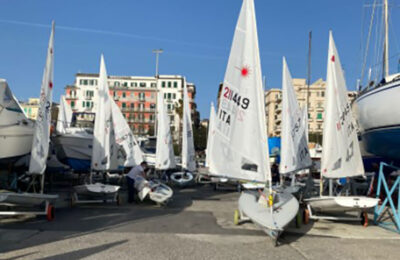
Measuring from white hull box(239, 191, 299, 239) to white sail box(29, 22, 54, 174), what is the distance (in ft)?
17.2

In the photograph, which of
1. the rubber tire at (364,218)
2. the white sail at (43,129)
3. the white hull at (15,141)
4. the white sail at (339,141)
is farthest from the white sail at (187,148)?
the rubber tire at (364,218)

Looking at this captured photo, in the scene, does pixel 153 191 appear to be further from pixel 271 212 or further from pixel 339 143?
pixel 339 143

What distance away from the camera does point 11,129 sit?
10.8 meters

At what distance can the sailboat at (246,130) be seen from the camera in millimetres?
7176

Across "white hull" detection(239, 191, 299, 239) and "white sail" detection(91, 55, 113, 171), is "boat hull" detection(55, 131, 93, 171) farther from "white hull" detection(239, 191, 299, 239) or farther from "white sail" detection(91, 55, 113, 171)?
"white hull" detection(239, 191, 299, 239)

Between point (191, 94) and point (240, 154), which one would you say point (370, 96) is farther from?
point (191, 94)

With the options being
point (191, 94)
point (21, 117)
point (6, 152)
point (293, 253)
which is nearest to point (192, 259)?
point (293, 253)

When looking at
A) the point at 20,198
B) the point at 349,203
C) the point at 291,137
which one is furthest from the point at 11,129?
the point at 349,203

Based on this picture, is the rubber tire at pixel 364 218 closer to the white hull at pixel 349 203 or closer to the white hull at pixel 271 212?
the white hull at pixel 349 203

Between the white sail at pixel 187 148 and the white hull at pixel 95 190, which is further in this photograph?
the white sail at pixel 187 148

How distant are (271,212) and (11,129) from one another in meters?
8.68

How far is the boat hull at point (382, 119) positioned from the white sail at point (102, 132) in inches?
341

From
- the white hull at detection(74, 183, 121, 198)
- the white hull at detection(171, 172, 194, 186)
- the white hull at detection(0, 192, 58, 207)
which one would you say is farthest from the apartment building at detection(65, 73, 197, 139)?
the white hull at detection(0, 192, 58, 207)

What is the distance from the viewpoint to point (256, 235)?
690 cm
